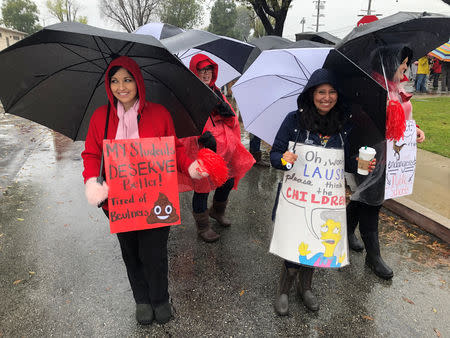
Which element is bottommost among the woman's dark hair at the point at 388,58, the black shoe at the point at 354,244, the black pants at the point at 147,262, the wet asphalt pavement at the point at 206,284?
the wet asphalt pavement at the point at 206,284

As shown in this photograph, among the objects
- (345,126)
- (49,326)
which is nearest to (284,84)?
(345,126)

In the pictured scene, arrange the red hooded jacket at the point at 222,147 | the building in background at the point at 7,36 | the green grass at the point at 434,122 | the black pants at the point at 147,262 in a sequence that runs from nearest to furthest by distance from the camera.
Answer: the black pants at the point at 147,262 → the red hooded jacket at the point at 222,147 → the green grass at the point at 434,122 → the building in background at the point at 7,36

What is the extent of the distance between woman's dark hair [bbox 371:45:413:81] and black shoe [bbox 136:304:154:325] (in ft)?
8.46

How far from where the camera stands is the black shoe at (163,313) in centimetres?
242

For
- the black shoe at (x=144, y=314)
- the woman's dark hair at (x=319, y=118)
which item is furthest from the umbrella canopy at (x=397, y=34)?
the black shoe at (x=144, y=314)

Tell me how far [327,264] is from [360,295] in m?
0.81

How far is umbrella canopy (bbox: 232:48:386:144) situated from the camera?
6.72 ft

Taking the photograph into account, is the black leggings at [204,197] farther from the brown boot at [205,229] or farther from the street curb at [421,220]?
the street curb at [421,220]

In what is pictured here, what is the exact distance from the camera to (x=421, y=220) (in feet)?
12.7

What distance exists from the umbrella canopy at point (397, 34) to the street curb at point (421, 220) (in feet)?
6.74

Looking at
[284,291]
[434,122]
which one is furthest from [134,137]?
[434,122]

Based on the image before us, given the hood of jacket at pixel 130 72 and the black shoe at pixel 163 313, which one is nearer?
the hood of jacket at pixel 130 72

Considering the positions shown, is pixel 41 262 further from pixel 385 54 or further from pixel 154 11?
pixel 154 11

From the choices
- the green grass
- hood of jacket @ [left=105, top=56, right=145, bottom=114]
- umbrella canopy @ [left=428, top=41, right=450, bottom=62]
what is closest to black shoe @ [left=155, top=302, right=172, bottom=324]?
hood of jacket @ [left=105, top=56, right=145, bottom=114]
